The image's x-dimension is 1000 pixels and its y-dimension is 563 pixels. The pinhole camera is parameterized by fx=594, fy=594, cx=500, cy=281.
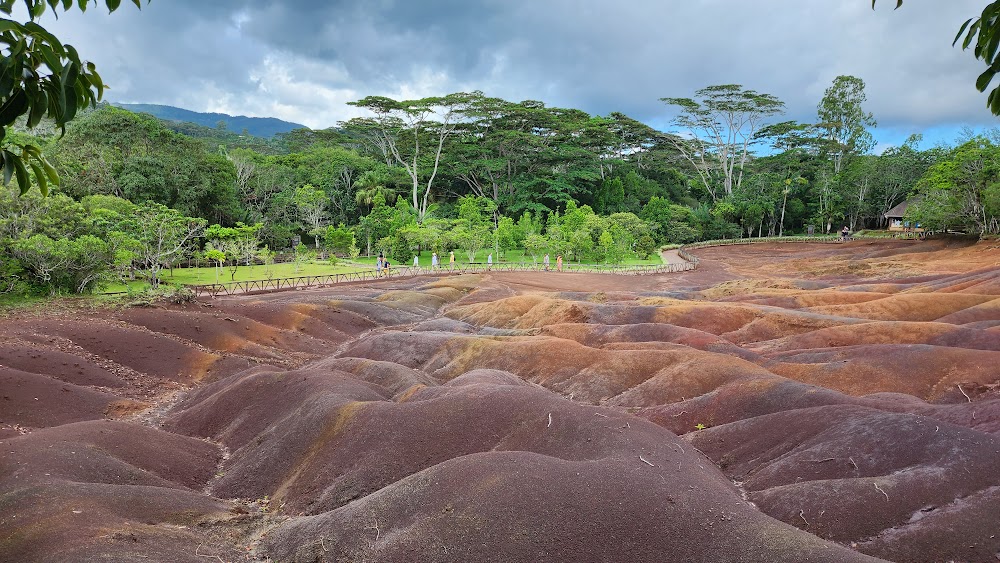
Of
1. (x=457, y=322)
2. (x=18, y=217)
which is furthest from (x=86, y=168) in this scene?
(x=457, y=322)

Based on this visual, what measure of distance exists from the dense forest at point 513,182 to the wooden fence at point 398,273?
232 centimetres

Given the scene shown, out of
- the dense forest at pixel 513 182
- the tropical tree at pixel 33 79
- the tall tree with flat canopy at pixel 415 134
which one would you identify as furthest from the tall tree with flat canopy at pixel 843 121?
the tropical tree at pixel 33 79

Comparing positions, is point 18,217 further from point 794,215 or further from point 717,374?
point 794,215

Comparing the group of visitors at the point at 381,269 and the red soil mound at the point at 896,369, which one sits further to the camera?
the group of visitors at the point at 381,269

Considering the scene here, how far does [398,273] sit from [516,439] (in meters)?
43.8

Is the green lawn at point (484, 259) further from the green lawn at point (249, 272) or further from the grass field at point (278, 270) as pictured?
the green lawn at point (249, 272)

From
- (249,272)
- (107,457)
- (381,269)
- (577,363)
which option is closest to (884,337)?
(577,363)

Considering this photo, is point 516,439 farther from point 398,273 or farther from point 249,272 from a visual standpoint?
point 249,272

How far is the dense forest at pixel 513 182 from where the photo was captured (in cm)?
5278

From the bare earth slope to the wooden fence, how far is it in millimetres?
12689

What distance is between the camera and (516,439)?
13734mm

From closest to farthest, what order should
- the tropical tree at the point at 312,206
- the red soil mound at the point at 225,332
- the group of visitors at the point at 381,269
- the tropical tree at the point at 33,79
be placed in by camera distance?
the tropical tree at the point at 33,79, the red soil mound at the point at 225,332, the group of visitors at the point at 381,269, the tropical tree at the point at 312,206

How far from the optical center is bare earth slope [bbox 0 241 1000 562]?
365 inches

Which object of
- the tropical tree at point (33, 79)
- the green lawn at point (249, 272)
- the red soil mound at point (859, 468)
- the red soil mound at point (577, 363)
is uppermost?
the tropical tree at point (33, 79)
